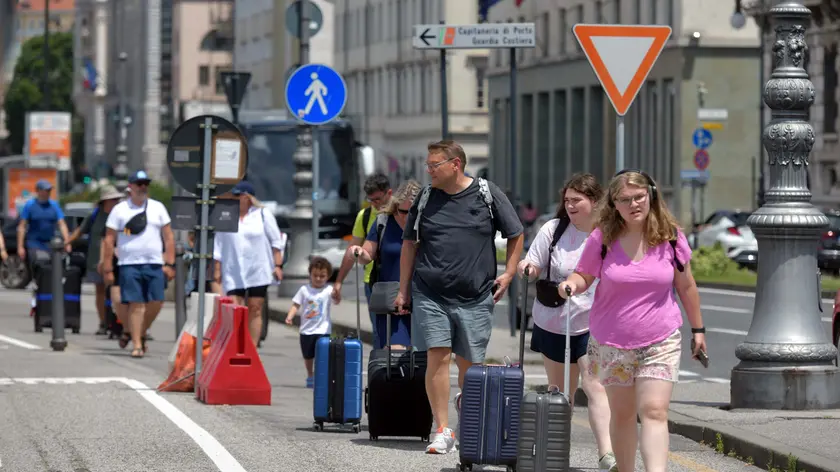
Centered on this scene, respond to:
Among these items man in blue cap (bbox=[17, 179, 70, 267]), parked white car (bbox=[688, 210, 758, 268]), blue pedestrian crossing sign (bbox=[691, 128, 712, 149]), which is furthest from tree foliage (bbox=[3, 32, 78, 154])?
man in blue cap (bbox=[17, 179, 70, 267])

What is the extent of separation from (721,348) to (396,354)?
400 inches

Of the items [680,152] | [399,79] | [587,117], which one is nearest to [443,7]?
[399,79]

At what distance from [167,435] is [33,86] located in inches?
6207

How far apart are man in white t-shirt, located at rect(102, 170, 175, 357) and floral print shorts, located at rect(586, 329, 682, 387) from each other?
10.5 m

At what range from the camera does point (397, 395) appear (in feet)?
39.3

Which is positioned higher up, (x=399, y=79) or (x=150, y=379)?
(x=399, y=79)

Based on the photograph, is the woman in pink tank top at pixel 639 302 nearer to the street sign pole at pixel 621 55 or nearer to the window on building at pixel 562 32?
the street sign pole at pixel 621 55

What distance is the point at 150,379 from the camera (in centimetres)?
1656

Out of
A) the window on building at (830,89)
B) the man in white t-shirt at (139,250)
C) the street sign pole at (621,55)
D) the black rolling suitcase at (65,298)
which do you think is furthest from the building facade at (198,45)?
the street sign pole at (621,55)

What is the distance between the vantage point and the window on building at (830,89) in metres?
55.2

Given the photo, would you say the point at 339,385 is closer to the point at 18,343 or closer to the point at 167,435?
the point at 167,435

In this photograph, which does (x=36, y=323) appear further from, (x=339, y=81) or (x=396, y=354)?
(x=396, y=354)

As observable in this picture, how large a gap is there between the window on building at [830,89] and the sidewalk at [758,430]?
135 ft

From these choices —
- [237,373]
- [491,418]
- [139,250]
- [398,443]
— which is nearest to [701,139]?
[139,250]
